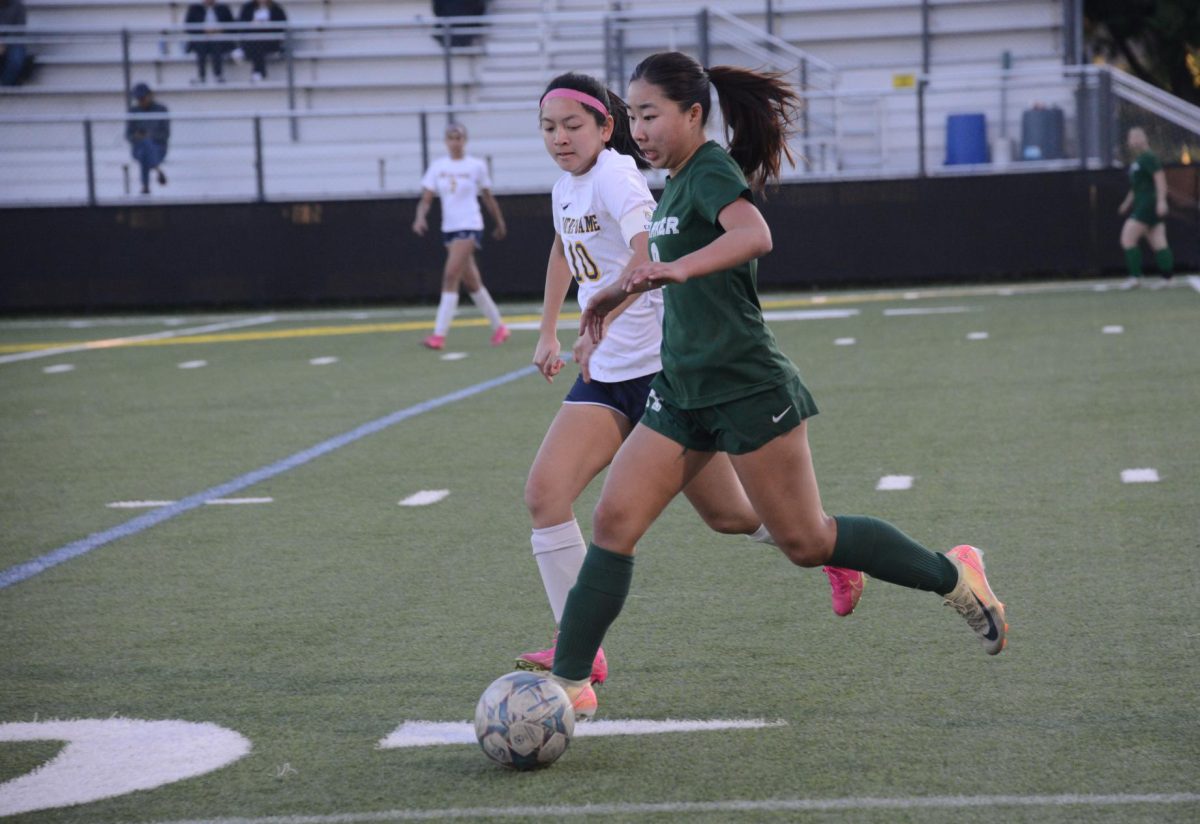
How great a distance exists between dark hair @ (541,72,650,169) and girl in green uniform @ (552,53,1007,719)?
0.65 metres

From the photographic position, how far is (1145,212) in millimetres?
18953

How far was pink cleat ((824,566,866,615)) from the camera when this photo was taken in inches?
183

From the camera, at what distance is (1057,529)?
21.2 feet

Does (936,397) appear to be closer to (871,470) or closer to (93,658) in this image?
(871,470)

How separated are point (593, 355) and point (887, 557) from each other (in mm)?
1073

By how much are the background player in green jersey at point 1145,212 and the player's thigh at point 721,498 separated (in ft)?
50.4

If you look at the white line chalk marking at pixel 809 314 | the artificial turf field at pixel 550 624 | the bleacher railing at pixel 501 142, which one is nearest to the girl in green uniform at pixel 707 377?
the artificial turf field at pixel 550 624

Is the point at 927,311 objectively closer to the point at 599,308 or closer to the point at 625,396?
the point at 625,396

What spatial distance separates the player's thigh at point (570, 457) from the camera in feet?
15.1

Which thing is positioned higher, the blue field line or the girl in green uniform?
the girl in green uniform

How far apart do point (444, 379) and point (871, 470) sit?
5431 mm

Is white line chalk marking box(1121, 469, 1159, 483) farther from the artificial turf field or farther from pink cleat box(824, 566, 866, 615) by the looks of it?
pink cleat box(824, 566, 866, 615)

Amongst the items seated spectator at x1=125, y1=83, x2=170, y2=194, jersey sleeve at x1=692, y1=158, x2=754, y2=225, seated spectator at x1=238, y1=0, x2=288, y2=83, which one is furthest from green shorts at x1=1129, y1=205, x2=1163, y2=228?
jersey sleeve at x1=692, y1=158, x2=754, y2=225

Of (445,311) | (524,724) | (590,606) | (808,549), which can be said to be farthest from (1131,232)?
(524,724)
